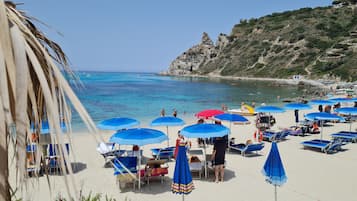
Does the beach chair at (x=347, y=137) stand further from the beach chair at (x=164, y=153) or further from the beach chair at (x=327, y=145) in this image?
the beach chair at (x=164, y=153)

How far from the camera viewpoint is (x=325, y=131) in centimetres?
1670

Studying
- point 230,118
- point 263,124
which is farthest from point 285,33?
point 230,118

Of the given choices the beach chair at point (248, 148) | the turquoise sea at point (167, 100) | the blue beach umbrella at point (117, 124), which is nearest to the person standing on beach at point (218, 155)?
the beach chair at point (248, 148)

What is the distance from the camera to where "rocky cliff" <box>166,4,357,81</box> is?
7006 cm

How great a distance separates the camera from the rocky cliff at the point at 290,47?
7006 cm

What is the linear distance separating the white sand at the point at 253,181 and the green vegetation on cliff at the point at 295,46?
52.0 metres

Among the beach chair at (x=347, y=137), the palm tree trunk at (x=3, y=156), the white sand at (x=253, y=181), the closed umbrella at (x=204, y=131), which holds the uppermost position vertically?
the palm tree trunk at (x=3, y=156)

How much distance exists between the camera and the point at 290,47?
289 feet

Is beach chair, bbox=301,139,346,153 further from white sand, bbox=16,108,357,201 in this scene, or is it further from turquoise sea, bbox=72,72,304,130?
turquoise sea, bbox=72,72,304,130

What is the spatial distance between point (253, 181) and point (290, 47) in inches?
3415

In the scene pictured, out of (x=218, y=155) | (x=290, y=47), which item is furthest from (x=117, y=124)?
(x=290, y=47)

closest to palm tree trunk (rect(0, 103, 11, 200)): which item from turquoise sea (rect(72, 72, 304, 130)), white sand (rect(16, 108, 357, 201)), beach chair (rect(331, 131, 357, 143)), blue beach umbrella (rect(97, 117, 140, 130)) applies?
turquoise sea (rect(72, 72, 304, 130))

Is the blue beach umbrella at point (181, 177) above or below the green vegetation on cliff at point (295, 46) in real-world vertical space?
below

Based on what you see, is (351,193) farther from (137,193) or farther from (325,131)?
(325,131)
